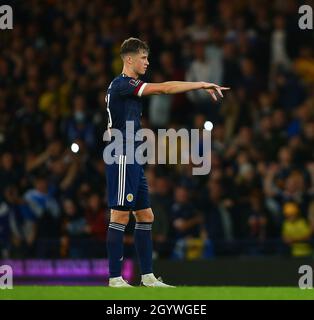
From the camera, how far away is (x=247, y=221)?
55.2ft

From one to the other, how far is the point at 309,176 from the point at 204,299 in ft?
27.1

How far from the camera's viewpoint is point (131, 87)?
419 inches

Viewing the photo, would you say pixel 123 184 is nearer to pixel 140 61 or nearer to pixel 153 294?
pixel 140 61

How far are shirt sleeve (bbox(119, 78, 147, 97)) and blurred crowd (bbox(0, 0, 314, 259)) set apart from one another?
245 inches

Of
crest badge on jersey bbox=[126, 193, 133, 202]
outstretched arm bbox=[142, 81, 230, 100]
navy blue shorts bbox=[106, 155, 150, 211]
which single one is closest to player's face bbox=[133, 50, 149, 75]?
outstretched arm bbox=[142, 81, 230, 100]

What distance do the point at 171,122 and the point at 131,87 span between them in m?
8.69

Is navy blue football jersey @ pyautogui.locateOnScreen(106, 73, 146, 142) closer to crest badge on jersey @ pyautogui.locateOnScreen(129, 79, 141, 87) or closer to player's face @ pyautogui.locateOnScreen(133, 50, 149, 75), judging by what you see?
crest badge on jersey @ pyautogui.locateOnScreen(129, 79, 141, 87)

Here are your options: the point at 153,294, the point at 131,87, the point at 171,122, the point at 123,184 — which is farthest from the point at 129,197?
the point at 171,122

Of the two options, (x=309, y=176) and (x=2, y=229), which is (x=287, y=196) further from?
(x=2, y=229)

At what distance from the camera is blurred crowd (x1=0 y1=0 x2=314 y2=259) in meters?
16.9

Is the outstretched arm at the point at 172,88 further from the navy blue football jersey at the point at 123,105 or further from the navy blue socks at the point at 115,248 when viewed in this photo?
the navy blue socks at the point at 115,248

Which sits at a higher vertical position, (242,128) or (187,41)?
(187,41)
